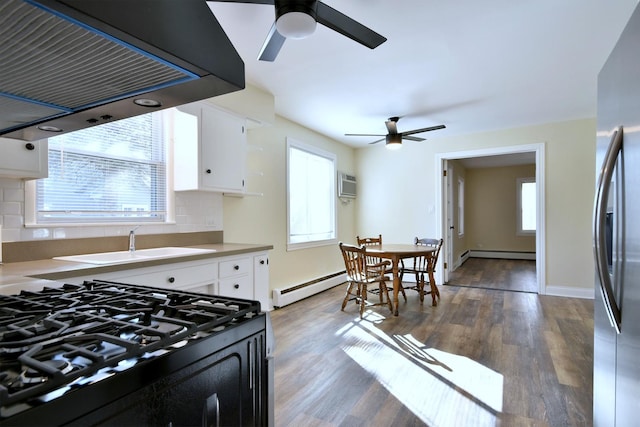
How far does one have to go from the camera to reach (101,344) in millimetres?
617

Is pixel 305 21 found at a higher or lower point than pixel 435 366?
higher

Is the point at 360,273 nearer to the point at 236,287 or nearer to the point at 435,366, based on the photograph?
the point at 435,366

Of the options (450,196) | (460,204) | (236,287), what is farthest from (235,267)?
(460,204)

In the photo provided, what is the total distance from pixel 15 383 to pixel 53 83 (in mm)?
753

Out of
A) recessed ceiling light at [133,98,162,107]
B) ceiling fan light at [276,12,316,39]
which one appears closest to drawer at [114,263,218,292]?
recessed ceiling light at [133,98,162,107]

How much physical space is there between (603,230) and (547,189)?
14.0 ft

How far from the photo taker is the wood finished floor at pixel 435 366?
194 cm

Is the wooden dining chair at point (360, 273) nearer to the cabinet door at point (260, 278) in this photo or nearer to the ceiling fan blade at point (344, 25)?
the cabinet door at point (260, 278)

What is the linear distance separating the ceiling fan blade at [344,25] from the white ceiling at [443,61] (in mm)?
310

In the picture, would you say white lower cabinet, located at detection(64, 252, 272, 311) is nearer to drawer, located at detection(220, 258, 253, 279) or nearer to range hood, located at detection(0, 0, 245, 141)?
drawer, located at detection(220, 258, 253, 279)

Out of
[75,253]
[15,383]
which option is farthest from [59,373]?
[75,253]

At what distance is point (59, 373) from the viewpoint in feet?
1.55

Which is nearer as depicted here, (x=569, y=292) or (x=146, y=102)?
(x=146, y=102)

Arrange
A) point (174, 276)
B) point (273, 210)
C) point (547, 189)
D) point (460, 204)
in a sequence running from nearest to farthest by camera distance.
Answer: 1. point (174, 276)
2. point (273, 210)
3. point (547, 189)
4. point (460, 204)
